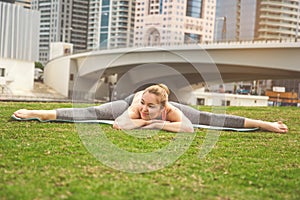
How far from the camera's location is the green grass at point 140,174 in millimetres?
4805

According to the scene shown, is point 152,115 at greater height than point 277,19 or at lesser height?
lesser

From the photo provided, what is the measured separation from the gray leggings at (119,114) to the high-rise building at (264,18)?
77.9 m

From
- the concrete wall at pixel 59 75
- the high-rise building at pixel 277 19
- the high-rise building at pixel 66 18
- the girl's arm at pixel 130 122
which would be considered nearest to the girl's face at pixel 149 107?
the girl's arm at pixel 130 122

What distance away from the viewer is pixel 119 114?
10.5 m

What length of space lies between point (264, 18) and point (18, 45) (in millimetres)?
53282

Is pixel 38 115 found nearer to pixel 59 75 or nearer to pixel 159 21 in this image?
pixel 159 21

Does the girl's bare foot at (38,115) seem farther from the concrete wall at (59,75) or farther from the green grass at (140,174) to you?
the concrete wall at (59,75)

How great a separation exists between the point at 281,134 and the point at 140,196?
678 centimetres

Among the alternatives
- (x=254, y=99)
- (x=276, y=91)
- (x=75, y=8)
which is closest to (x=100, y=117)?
(x=254, y=99)

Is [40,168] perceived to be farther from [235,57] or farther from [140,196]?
[235,57]

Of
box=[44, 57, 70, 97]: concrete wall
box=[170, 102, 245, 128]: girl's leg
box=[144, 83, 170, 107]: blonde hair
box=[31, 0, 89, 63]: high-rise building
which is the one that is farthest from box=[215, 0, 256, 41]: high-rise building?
box=[144, 83, 170, 107]: blonde hair

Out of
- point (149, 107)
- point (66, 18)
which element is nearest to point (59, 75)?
point (149, 107)

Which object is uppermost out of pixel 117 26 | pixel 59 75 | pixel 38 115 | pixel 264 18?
pixel 264 18

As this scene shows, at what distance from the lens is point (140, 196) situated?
4.66 m
